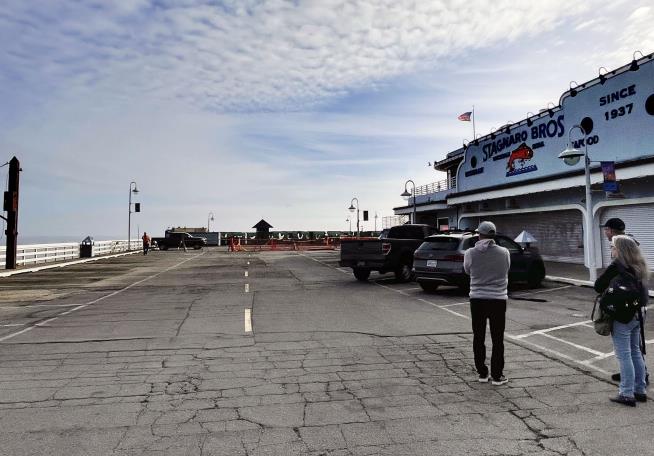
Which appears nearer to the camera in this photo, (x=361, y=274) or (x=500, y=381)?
(x=500, y=381)

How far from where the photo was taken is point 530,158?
22.9m

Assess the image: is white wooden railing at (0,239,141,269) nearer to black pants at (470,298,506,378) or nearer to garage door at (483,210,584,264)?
black pants at (470,298,506,378)

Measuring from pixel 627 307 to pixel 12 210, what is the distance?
26.2m

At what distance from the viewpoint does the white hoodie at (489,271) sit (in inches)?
212

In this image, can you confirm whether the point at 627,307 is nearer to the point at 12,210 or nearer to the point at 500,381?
the point at 500,381

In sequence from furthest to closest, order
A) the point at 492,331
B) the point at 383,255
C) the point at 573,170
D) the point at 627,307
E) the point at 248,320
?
the point at 573,170 < the point at 383,255 < the point at 248,320 < the point at 492,331 < the point at 627,307

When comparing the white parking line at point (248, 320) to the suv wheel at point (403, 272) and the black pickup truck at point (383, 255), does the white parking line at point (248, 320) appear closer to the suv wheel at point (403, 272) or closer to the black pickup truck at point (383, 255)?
the black pickup truck at point (383, 255)

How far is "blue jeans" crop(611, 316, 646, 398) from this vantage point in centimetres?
458

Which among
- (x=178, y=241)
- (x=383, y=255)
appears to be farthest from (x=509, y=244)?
(x=178, y=241)

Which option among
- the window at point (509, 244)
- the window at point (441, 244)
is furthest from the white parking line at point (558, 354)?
the window at point (509, 244)

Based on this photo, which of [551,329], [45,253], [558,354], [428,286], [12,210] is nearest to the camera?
[558,354]

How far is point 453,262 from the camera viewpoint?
41.0 feet

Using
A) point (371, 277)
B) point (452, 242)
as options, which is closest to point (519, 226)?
point (371, 277)

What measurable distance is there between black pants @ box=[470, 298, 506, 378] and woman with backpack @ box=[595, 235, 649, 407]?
3.40ft
